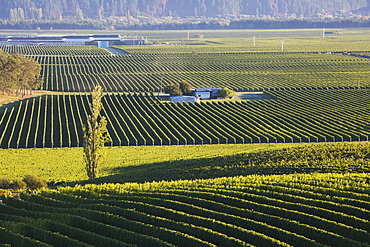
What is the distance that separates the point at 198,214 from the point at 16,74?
66376 millimetres

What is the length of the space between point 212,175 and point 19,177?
1483cm

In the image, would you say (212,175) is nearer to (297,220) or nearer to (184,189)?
(184,189)

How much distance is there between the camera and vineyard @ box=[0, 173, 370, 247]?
26.0 meters

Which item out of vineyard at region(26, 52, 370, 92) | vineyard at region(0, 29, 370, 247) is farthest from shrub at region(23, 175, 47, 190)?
vineyard at region(26, 52, 370, 92)

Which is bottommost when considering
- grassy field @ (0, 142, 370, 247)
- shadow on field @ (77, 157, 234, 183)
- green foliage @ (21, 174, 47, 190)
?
shadow on field @ (77, 157, 234, 183)

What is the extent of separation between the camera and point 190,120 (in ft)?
246

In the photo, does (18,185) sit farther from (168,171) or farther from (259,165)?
(259,165)

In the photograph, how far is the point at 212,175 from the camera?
41812mm

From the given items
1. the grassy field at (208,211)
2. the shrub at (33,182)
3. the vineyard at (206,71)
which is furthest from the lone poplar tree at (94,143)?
the vineyard at (206,71)

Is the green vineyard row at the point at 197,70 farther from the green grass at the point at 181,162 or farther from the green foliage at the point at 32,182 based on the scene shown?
Result: the green foliage at the point at 32,182

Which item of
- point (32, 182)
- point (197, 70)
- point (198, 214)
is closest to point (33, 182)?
point (32, 182)

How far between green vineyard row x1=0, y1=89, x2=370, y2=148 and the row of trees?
488 cm

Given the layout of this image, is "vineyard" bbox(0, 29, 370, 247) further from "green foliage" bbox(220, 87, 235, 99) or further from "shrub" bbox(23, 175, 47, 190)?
"green foliage" bbox(220, 87, 235, 99)

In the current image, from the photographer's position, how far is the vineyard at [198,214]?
26.0 metres
